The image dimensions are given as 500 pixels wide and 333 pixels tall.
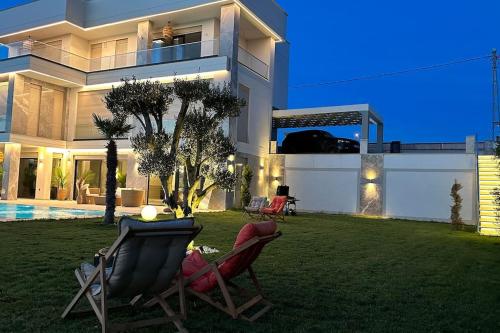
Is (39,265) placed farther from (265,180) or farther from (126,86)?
(265,180)

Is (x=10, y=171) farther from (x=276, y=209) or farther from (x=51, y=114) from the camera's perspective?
(x=276, y=209)

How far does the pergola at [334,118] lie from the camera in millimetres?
17875

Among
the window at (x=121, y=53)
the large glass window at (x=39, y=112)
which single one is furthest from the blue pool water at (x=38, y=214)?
the window at (x=121, y=53)

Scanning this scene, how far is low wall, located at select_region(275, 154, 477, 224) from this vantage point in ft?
53.0

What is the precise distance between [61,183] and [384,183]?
1395cm

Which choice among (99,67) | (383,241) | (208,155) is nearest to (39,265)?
(208,155)

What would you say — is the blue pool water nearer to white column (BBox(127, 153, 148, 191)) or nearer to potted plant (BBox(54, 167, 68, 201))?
white column (BBox(127, 153, 148, 191))

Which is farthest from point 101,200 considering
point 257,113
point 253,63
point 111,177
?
point 253,63

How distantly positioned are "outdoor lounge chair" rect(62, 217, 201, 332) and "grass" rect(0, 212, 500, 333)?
0.25 m

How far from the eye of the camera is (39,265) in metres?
5.41

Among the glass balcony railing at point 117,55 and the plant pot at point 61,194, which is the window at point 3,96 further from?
the plant pot at point 61,194

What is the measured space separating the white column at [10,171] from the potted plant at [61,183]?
1878 mm

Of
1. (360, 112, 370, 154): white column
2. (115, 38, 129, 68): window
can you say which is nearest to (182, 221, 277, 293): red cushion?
Answer: (360, 112, 370, 154): white column

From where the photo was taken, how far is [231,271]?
380 cm
